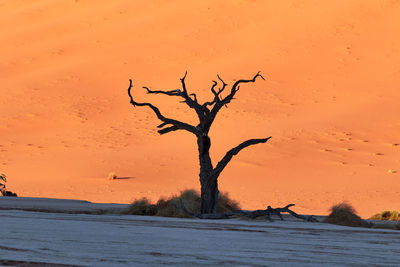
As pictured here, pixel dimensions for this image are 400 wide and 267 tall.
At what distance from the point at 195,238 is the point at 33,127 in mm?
36435

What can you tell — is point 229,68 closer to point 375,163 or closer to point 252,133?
point 252,133

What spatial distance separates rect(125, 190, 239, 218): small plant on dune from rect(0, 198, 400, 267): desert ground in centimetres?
383

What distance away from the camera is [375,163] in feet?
120

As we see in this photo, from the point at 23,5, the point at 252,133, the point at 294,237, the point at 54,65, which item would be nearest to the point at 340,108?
the point at 252,133

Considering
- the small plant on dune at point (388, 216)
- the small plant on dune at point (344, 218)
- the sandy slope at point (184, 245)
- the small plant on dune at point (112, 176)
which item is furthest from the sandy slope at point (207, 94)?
the sandy slope at point (184, 245)

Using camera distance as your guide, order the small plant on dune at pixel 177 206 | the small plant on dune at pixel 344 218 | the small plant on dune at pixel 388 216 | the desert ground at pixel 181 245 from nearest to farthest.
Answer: the desert ground at pixel 181 245 < the small plant on dune at pixel 344 218 < the small plant on dune at pixel 177 206 < the small plant on dune at pixel 388 216

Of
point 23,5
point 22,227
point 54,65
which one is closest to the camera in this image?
point 22,227

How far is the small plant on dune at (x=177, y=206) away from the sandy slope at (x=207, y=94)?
1037 cm

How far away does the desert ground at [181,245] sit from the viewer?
6762 millimetres

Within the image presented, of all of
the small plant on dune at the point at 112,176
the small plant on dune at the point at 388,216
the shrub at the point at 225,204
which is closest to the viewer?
the shrub at the point at 225,204

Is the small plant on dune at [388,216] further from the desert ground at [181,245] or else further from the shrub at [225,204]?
the desert ground at [181,245]

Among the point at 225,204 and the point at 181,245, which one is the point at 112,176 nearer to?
the point at 225,204

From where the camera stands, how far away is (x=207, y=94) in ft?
160

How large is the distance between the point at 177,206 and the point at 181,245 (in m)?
7.33
